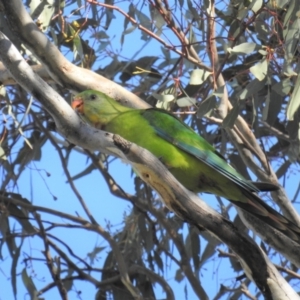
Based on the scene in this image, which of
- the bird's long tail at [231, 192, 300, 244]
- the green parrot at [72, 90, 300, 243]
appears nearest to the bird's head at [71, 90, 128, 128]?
the green parrot at [72, 90, 300, 243]

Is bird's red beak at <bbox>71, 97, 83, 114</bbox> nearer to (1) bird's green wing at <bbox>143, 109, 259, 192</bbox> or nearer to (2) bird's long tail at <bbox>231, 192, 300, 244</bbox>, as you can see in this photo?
(1) bird's green wing at <bbox>143, 109, 259, 192</bbox>

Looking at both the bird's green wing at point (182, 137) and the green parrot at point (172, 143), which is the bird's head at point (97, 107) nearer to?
the green parrot at point (172, 143)

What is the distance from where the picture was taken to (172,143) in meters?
Result: 2.84

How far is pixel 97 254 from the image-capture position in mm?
4176

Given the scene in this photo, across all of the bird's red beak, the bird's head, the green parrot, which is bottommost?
the green parrot

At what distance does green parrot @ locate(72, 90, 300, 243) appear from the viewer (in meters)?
2.69

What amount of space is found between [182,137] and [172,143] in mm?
46

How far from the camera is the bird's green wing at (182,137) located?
2.73 meters

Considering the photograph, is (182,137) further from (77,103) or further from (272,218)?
(272,218)

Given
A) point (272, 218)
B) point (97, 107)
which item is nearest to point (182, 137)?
point (97, 107)

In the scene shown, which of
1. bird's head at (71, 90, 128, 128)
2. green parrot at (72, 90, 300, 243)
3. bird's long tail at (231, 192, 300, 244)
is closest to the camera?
bird's long tail at (231, 192, 300, 244)

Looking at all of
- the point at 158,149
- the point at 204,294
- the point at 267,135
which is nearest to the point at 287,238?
the point at 158,149

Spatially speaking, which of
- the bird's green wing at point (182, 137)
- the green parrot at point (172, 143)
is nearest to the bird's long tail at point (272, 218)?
the green parrot at point (172, 143)

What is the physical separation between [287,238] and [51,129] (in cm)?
167
